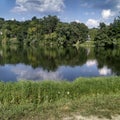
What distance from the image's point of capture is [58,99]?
1255cm

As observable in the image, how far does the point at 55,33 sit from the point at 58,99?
285 ft

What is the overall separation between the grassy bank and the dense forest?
232 ft

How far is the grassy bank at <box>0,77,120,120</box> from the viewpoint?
332 inches

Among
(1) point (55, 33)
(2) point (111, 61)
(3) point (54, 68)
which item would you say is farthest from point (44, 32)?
(3) point (54, 68)

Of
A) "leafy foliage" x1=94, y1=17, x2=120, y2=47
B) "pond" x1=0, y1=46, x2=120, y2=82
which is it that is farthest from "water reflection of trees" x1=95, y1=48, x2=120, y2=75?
"leafy foliage" x1=94, y1=17, x2=120, y2=47

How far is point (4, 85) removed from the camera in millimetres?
13164

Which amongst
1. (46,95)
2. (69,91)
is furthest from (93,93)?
(46,95)

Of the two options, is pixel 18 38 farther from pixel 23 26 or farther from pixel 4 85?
pixel 4 85

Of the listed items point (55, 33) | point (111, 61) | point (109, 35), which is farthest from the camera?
point (55, 33)

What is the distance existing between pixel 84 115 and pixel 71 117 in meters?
0.46

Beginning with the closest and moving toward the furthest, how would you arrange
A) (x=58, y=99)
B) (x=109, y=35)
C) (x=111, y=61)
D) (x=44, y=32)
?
(x=58, y=99) → (x=111, y=61) → (x=109, y=35) → (x=44, y=32)

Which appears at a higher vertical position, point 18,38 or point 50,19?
point 50,19

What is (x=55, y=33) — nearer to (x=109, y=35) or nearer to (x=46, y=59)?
(x=109, y=35)

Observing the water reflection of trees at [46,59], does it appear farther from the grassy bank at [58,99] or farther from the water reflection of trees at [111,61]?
the grassy bank at [58,99]
